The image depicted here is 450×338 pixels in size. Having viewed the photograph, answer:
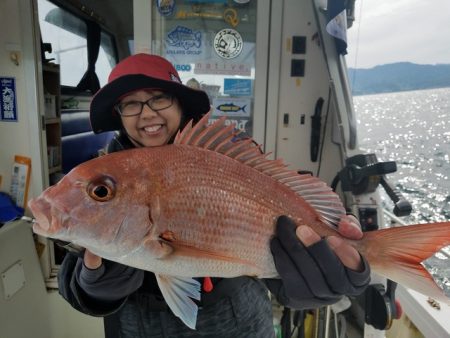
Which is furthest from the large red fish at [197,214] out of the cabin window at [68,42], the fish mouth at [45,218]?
the cabin window at [68,42]

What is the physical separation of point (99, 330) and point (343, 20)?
116 inches

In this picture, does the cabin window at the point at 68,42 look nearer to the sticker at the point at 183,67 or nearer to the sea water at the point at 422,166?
the sticker at the point at 183,67

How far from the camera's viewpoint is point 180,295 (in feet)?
3.12

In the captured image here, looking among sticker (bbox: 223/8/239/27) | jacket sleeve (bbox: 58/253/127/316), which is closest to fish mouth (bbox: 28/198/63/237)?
jacket sleeve (bbox: 58/253/127/316)

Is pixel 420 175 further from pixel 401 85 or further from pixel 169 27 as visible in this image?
pixel 401 85

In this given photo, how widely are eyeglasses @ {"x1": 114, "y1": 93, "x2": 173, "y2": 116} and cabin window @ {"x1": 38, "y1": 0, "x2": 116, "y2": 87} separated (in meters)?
2.82

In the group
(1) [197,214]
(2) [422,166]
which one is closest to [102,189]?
(1) [197,214]

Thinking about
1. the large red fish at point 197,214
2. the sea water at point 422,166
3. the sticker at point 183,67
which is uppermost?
the sticker at point 183,67

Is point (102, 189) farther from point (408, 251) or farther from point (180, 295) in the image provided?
point (408, 251)

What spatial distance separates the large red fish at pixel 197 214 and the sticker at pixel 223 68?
2.00 m

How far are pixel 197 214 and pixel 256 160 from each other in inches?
10.5

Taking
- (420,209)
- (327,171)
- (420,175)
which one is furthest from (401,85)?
(327,171)

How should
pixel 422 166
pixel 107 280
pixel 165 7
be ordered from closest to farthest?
1. pixel 107 280
2. pixel 165 7
3. pixel 422 166

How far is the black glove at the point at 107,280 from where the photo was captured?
1038mm
